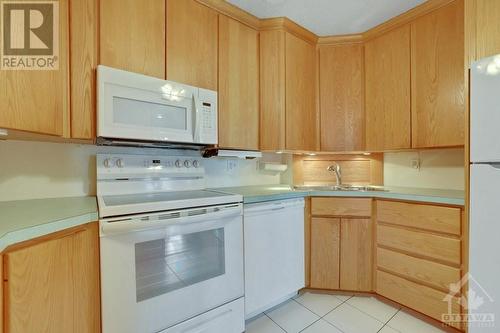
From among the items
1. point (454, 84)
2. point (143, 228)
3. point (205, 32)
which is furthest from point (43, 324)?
point (454, 84)

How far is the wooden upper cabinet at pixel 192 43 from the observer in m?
1.48

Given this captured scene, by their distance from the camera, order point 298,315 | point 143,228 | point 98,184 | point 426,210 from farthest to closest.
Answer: point 298,315, point 426,210, point 98,184, point 143,228

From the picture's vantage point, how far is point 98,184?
56.4 inches

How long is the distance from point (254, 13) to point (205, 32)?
492mm

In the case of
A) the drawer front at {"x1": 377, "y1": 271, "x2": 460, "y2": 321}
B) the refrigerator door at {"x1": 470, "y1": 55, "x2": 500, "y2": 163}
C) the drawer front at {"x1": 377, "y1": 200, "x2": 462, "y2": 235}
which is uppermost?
the refrigerator door at {"x1": 470, "y1": 55, "x2": 500, "y2": 163}

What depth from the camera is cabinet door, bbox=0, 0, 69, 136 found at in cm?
93

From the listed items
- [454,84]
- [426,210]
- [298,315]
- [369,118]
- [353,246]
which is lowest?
[298,315]

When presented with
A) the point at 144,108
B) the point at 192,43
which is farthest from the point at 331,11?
the point at 144,108

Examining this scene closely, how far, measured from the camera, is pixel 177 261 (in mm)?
1252

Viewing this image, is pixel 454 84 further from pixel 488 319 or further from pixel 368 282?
pixel 368 282

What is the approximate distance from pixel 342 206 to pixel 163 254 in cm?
137

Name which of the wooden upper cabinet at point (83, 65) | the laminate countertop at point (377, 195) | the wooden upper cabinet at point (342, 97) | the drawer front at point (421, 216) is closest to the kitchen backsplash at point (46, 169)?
the wooden upper cabinet at point (83, 65)

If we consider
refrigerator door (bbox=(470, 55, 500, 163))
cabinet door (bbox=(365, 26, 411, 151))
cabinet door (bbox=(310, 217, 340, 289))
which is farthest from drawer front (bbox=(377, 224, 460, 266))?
cabinet door (bbox=(365, 26, 411, 151))

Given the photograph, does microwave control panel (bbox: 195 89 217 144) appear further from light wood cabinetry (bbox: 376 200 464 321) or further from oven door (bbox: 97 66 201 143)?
light wood cabinetry (bbox: 376 200 464 321)
